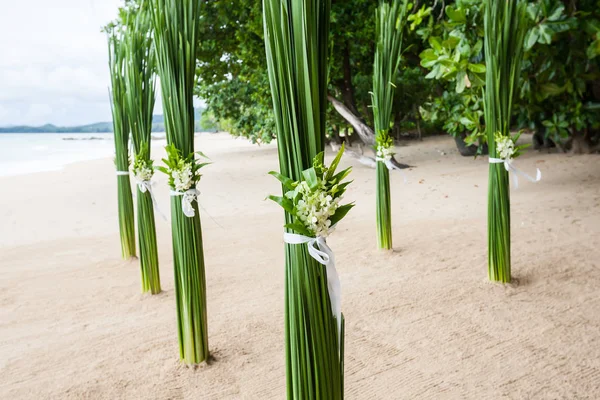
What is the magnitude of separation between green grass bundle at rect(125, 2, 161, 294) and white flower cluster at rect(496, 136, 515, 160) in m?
1.89

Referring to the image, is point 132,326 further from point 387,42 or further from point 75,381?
point 387,42

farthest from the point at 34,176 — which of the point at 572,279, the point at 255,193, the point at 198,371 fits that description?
the point at 572,279

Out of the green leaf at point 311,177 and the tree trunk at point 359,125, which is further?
the tree trunk at point 359,125

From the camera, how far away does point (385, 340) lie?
1997mm

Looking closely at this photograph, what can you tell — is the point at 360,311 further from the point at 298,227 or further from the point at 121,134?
the point at 121,134

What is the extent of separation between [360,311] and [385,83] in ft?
5.40

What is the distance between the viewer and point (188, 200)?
1.87 meters

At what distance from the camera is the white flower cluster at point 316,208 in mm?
1010

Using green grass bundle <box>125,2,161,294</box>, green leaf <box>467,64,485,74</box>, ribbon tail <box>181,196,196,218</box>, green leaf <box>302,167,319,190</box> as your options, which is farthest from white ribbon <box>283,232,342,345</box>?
green leaf <box>467,64,485,74</box>

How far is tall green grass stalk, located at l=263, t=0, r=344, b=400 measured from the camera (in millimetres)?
999

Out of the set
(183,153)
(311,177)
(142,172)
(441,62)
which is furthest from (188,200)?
(441,62)

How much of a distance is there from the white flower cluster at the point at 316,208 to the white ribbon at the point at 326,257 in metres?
0.02

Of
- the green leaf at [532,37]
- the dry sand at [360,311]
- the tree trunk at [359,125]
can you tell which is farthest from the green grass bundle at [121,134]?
the tree trunk at [359,125]

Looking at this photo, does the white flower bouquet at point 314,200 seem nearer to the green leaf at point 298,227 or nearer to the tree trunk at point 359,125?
the green leaf at point 298,227
